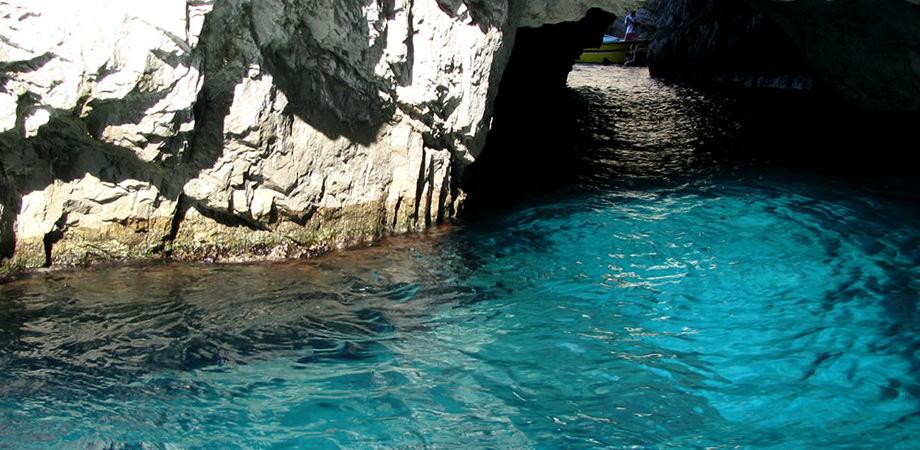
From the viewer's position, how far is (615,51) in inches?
1345

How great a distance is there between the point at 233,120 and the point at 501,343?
133 inches

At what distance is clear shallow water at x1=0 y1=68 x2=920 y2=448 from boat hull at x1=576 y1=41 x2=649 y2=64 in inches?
1009

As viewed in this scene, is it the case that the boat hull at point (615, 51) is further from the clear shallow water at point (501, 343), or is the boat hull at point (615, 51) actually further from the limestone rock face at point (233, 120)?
the limestone rock face at point (233, 120)

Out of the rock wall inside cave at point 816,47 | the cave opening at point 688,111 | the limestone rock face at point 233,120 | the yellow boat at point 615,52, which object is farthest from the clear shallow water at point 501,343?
the yellow boat at point 615,52

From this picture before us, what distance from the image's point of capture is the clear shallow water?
4.95 meters

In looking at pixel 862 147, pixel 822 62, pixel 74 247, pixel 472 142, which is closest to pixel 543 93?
pixel 822 62

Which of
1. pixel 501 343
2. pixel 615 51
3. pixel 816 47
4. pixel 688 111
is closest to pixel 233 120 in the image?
pixel 501 343

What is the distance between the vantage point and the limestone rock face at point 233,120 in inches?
248

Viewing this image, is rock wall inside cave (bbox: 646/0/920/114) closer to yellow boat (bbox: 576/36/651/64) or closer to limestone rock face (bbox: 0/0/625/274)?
limestone rock face (bbox: 0/0/625/274)

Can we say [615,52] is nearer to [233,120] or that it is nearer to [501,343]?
[233,120]

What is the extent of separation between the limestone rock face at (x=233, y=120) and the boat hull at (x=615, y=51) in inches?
1018

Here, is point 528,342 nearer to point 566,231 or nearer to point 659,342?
point 659,342

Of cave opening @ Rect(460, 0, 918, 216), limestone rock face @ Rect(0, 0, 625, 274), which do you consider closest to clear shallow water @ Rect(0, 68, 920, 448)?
limestone rock face @ Rect(0, 0, 625, 274)

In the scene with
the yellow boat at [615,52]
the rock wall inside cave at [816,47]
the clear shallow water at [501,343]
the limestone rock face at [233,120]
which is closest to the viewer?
the clear shallow water at [501,343]
